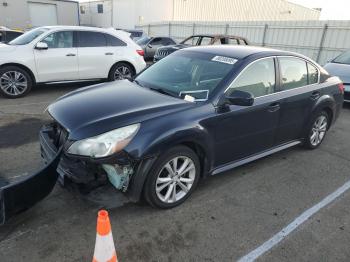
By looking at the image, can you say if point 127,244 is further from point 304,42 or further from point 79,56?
point 304,42

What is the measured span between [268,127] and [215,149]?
0.94m

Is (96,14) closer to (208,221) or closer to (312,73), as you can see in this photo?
(312,73)

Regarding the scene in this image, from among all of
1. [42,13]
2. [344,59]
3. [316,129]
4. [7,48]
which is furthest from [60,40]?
[42,13]

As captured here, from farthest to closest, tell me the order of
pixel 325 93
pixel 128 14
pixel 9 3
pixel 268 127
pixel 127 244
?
pixel 128 14
pixel 9 3
pixel 325 93
pixel 268 127
pixel 127 244

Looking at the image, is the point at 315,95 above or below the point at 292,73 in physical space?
below

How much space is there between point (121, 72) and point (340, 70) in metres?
5.92

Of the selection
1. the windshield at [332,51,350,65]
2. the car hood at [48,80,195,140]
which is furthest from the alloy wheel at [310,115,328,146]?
the windshield at [332,51,350,65]

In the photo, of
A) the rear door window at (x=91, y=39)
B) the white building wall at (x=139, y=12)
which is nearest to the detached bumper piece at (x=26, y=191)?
the rear door window at (x=91, y=39)

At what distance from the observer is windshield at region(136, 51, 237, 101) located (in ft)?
11.7

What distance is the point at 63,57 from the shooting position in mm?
7723

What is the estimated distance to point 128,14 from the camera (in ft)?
106

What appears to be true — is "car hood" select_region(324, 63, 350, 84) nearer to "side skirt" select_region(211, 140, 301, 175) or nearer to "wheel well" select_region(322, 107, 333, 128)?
"wheel well" select_region(322, 107, 333, 128)

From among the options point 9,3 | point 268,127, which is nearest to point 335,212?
point 268,127

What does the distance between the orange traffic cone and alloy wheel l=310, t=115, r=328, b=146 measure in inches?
152
